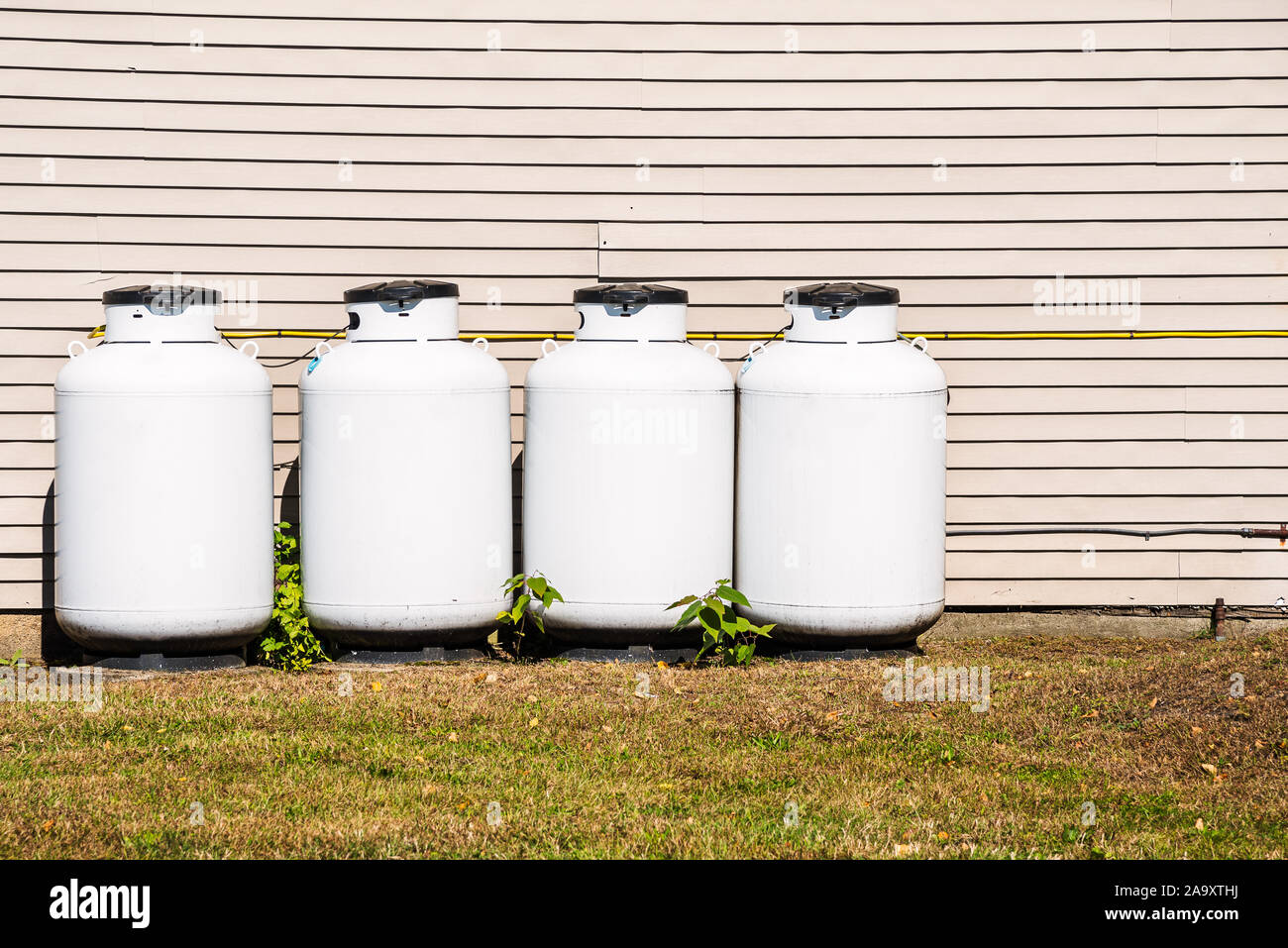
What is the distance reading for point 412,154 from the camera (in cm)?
765

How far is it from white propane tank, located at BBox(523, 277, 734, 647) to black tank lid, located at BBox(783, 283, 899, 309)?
0.56m

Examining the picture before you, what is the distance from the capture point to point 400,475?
6.80 m

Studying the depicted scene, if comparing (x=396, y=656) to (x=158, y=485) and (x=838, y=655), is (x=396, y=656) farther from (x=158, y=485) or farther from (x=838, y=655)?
(x=838, y=655)

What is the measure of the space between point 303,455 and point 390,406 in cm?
55

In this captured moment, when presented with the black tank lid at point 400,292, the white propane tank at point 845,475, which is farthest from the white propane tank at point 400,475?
the white propane tank at point 845,475

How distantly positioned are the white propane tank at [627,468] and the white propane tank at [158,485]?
1413 millimetres

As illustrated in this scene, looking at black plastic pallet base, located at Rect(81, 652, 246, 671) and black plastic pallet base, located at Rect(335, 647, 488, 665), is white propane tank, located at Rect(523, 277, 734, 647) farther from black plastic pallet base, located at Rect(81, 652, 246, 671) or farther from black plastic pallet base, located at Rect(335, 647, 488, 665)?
black plastic pallet base, located at Rect(81, 652, 246, 671)

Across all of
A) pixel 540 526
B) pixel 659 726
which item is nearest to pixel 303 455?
pixel 540 526

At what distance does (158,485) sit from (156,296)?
884 mm

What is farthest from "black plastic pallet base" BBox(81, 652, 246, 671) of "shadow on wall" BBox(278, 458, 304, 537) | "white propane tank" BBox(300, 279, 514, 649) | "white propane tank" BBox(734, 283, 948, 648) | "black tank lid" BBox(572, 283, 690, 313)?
"white propane tank" BBox(734, 283, 948, 648)

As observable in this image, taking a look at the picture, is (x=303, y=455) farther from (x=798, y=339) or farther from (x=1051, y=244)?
(x=1051, y=244)

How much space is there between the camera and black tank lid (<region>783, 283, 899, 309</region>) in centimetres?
694

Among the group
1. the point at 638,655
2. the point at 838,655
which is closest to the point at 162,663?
the point at 638,655

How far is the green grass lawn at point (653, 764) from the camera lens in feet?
14.4
